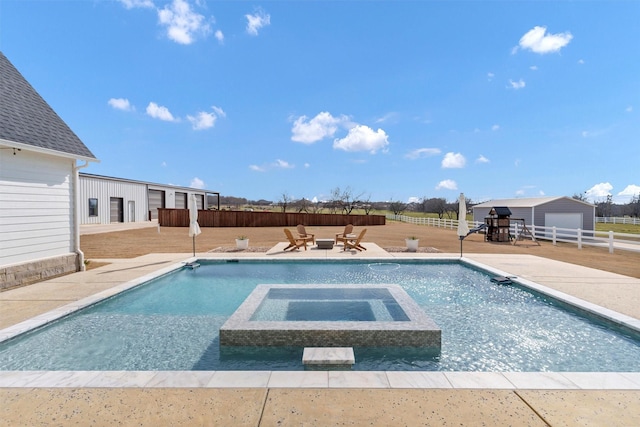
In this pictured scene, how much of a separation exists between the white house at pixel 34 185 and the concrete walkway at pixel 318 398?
4770 mm

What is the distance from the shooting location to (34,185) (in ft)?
22.7

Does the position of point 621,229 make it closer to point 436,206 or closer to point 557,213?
point 557,213

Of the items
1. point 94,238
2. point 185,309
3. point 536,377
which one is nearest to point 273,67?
point 94,238

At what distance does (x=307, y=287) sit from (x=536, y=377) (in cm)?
381

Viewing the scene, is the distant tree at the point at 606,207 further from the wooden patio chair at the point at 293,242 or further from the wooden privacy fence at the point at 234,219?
the wooden patio chair at the point at 293,242

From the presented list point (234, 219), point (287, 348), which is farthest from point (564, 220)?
A: point (234, 219)

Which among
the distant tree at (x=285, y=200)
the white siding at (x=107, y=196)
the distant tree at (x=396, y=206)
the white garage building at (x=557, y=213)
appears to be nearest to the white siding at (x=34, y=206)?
the white siding at (x=107, y=196)

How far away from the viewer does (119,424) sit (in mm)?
2377

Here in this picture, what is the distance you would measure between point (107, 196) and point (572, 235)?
33.0 meters

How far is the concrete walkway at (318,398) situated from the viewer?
8.00 ft

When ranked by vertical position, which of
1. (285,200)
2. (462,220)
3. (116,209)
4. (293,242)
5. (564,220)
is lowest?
(293,242)

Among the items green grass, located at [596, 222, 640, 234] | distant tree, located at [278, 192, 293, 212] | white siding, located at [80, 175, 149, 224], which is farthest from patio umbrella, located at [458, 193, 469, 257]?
distant tree, located at [278, 192, 293, 212]

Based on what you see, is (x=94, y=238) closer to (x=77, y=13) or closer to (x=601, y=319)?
(x=77, y=13)

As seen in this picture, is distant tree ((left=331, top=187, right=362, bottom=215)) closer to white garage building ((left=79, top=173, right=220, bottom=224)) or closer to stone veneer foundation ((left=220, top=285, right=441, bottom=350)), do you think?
white garage building ((left=79, top=173, right=220, bottom=224))
